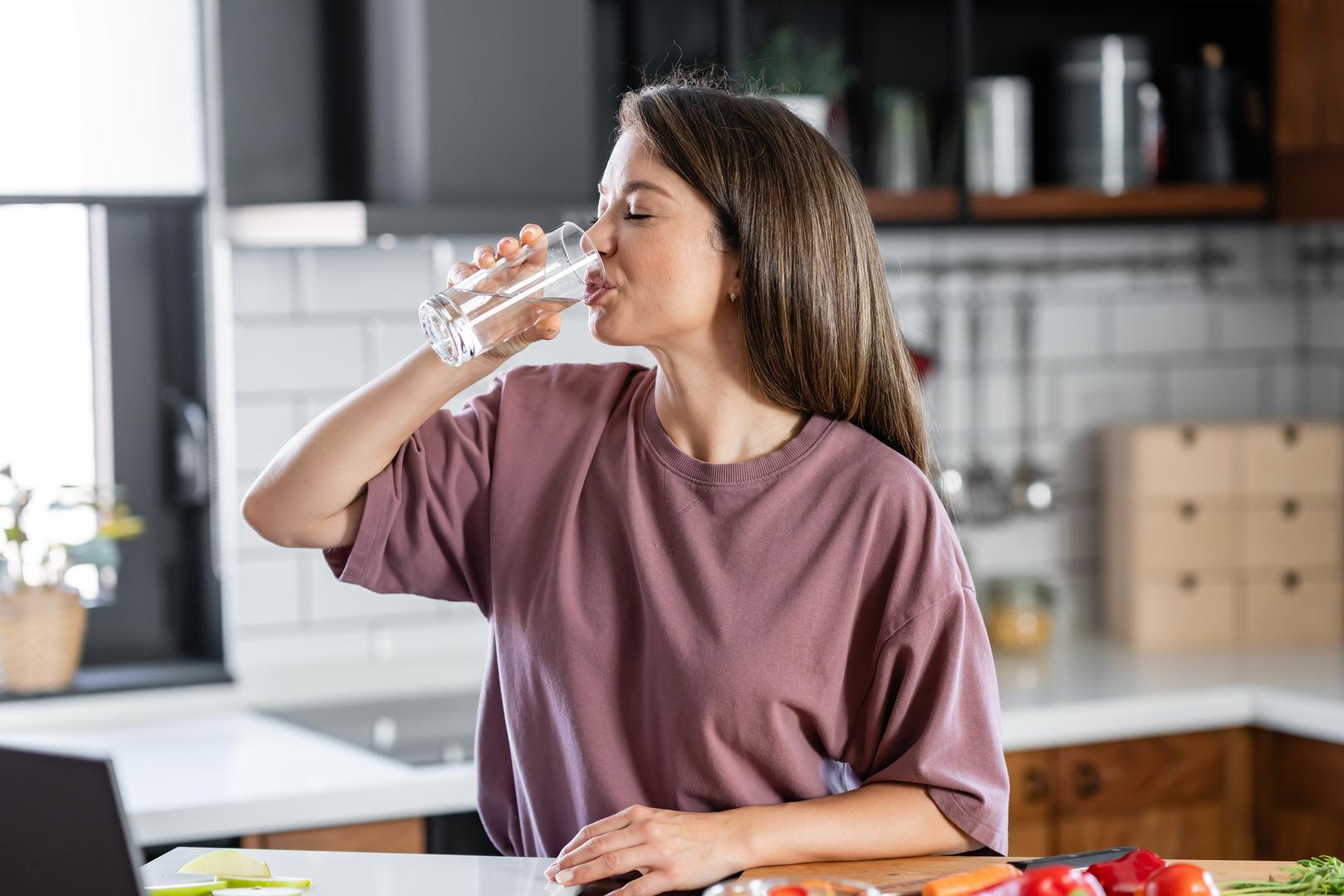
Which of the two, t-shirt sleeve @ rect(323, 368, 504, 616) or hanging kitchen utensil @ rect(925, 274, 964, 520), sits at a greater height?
hanging kitchen utensil @ rect(925, 274, 964, 520)

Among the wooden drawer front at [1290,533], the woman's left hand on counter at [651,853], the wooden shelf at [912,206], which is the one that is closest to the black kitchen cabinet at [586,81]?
the wooden shelf at [912,206]

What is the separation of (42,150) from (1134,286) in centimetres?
203

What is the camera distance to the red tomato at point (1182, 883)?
1.25 m

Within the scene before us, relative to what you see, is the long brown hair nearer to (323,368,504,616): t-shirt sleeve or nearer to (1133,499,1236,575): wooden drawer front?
(323,368,504,616): t-shirt sleeve

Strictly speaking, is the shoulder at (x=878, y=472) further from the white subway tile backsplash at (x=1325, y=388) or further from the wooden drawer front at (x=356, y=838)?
the white subway tile backsplash at (x=1325, y=388)

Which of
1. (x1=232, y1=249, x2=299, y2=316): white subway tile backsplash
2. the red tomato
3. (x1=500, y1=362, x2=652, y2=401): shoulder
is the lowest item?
the red tomato

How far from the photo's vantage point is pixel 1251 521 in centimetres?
318

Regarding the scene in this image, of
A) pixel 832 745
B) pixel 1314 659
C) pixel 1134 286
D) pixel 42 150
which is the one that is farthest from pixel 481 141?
pixel 1314 659

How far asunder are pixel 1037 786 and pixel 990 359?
3.13 ft

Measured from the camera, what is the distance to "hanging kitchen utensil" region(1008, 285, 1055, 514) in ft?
10.8

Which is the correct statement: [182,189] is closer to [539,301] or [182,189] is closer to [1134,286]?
[539,301]

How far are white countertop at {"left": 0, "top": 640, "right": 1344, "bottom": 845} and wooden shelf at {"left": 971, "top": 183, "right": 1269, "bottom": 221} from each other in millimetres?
796

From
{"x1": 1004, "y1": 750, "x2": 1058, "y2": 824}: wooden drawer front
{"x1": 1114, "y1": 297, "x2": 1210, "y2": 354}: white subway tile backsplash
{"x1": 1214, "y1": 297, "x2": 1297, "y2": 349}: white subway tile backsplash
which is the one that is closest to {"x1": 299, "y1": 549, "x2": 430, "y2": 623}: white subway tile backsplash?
{"x1": 1004, "y1": 750, "x2": 1058, "y2": 824}: wooden drawer front

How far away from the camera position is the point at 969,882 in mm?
1315
